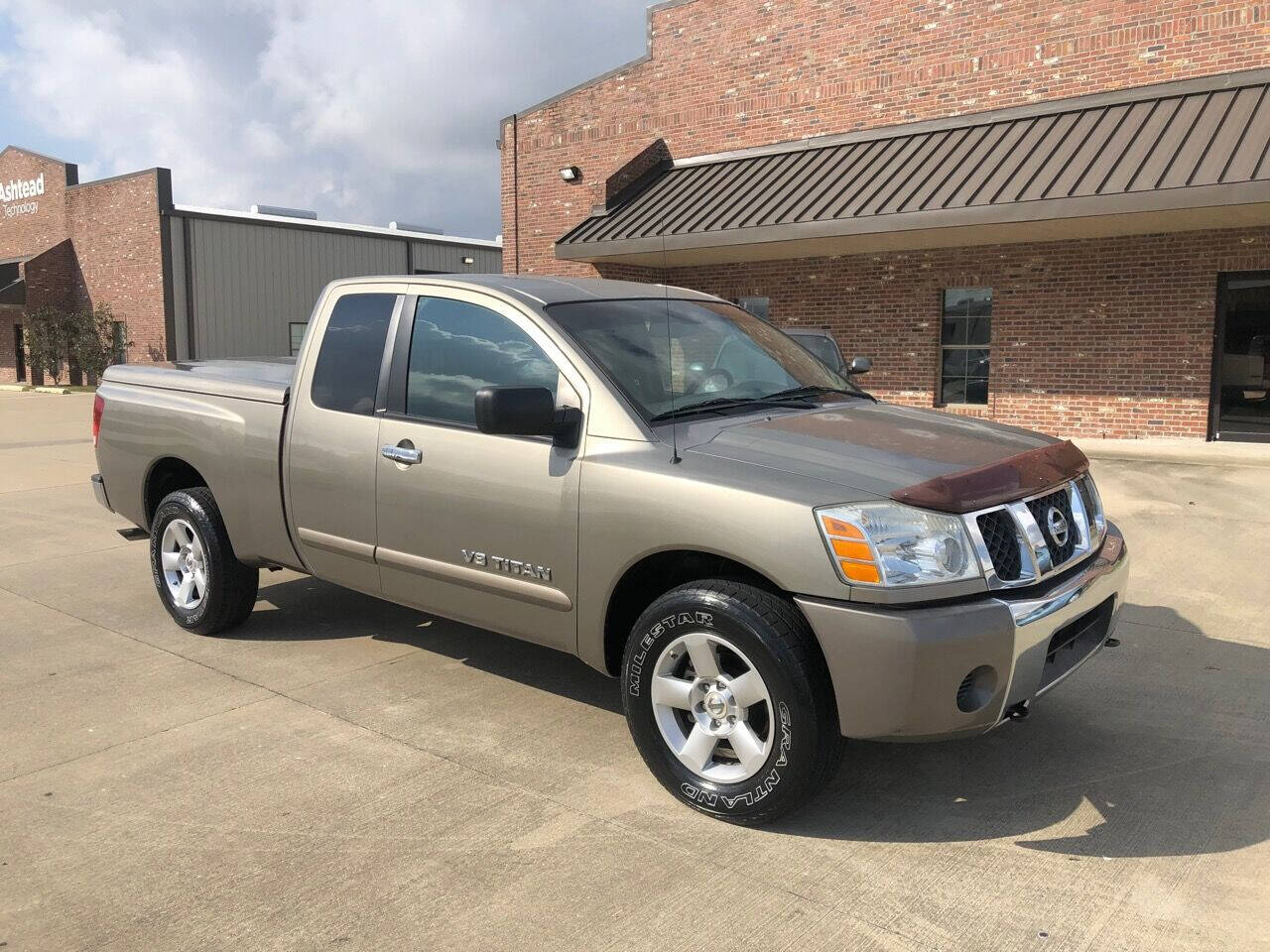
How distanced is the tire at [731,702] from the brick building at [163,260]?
2881cm

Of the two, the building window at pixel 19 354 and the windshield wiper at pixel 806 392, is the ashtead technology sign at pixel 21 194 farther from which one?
the windshield wiper at pixel 806 392

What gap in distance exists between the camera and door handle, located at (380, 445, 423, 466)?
4.43 metres

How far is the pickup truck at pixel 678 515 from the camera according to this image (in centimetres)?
326

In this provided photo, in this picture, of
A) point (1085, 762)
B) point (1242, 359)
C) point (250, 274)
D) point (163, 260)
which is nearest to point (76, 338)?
point (163, 260)

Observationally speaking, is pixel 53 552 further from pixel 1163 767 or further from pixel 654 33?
pixel 654 33

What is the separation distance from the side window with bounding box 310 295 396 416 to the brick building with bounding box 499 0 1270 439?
9.78 m

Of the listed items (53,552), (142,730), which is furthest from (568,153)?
(142,730)

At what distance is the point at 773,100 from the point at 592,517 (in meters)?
14.8

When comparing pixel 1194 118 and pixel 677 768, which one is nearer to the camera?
pixel 677 768

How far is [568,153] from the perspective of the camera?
63.2ft

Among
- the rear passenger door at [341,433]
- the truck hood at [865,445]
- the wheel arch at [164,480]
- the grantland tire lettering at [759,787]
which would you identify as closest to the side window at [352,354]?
the rear passenger door at [341,433]

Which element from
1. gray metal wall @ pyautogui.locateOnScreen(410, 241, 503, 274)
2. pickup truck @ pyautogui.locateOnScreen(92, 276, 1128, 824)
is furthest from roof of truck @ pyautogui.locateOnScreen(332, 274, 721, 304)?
gray metal wall @ pyautogui.locateOnScreen(410, 241, 503, 274)

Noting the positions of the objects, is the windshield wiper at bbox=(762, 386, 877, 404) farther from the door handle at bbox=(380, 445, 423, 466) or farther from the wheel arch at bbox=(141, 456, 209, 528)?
the wheel arch at bbox=(141, 456, 209, 528)

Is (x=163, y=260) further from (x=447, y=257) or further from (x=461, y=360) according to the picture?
(x=461, y=360)
